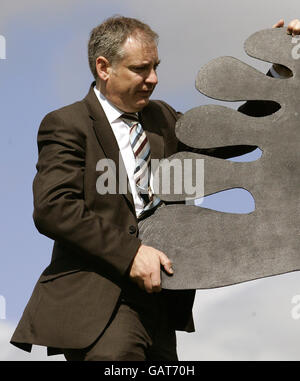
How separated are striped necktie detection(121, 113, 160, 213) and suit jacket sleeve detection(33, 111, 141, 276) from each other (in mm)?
214

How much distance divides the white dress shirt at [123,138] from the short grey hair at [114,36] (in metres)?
0.19

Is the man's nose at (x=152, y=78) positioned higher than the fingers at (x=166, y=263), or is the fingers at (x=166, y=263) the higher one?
the man's nose at (x=152, y=78)

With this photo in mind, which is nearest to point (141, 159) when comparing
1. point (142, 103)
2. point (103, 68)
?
point (142, 103)

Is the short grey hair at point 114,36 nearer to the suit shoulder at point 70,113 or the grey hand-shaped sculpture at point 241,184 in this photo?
the suit shoulder at point 70,113

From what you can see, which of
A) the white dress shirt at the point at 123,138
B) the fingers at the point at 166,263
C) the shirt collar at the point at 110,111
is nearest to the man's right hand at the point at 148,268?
the fingers at the point at 166,263

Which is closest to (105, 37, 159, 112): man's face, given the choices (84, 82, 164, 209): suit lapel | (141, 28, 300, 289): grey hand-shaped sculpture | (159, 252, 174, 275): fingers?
(84, 82, 164, 209): suit lapel

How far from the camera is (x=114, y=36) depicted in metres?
4.06

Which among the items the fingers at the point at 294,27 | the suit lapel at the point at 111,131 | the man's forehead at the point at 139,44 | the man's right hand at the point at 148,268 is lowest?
the man's right hand at the point at 148,268

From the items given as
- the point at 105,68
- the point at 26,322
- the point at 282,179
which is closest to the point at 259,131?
the point at 282,179

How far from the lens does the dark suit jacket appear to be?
3.75 m

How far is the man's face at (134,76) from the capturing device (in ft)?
13.0

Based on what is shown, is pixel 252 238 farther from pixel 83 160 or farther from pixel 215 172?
pixel 83 160

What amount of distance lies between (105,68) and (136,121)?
280 millimetres

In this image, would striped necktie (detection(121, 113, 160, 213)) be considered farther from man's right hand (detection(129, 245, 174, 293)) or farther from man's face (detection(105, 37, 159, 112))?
man's right hand (detection(129, 245, 174, 293))
